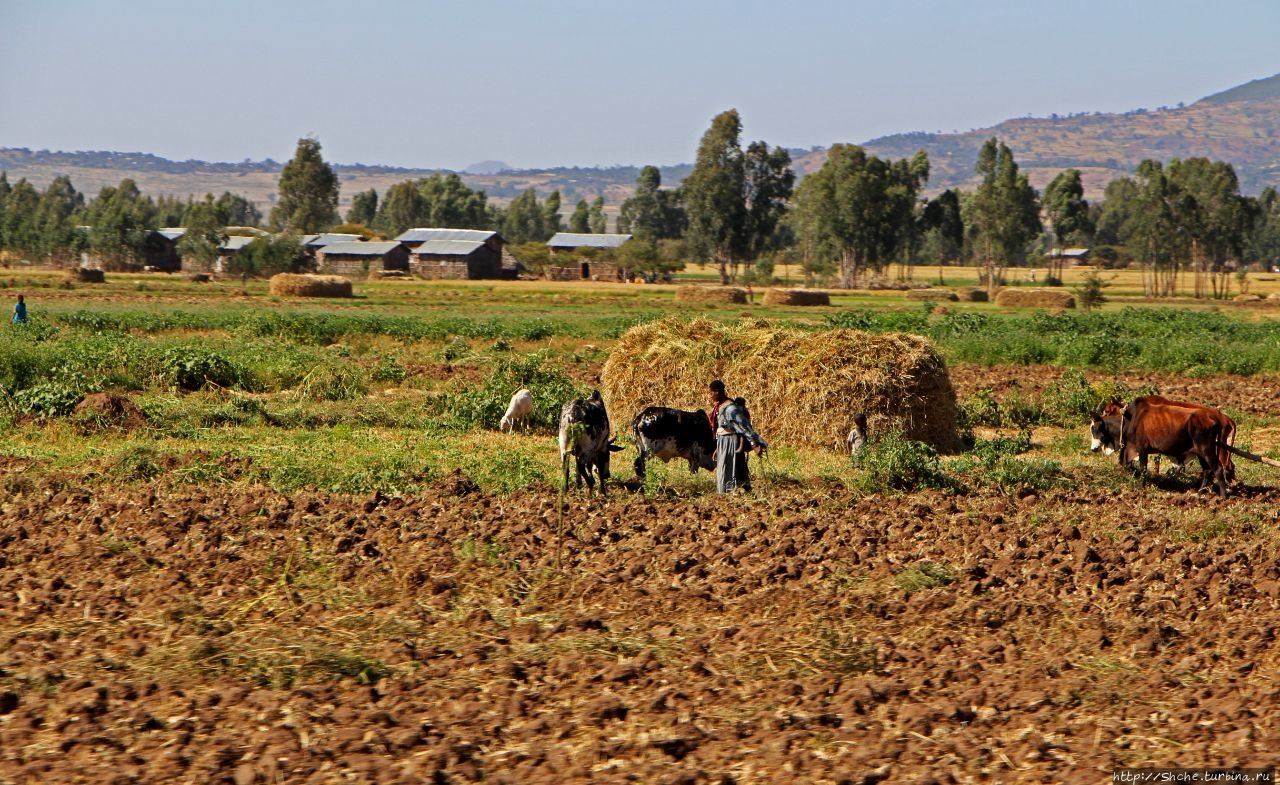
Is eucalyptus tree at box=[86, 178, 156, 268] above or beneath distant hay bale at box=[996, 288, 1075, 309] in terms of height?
above

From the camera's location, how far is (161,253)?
10306cm

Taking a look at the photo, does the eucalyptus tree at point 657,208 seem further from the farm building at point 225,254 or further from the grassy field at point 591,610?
the grassy field at point 591,610

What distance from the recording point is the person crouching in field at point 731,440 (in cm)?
1377

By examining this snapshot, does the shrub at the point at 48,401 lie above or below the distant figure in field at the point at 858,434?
above

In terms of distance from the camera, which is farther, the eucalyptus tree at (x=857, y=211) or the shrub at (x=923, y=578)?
the eucalyptus tree at (x=857, y=211)

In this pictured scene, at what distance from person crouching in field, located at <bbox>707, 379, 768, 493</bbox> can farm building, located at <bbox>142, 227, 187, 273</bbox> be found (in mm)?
94208

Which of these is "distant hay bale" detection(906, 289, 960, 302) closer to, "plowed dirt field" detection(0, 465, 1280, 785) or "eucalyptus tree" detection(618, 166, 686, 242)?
"plowed dirt field" detection(0, 465, 1280, 785)

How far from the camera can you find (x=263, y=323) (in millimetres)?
34156

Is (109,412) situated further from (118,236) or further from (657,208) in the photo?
(657,208)

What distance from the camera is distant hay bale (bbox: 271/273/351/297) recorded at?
61781 mm

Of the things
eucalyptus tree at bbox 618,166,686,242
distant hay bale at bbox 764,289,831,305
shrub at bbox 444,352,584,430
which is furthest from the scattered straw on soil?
eucalyptus tree at bbox 618,166,686,242

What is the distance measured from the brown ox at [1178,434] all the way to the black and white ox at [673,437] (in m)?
4.62

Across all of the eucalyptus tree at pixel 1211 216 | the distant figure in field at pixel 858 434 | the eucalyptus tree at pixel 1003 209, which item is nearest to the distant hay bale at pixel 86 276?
the eucalyptus tree at pixel 1003 209

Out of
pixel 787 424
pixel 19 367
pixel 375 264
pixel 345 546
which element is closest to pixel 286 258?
pixel 375 264
